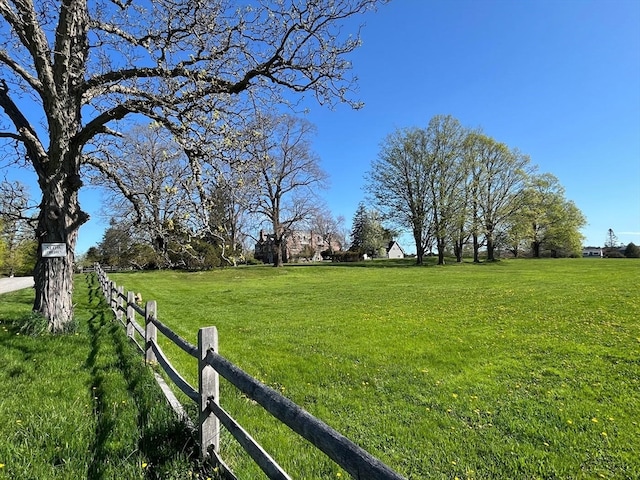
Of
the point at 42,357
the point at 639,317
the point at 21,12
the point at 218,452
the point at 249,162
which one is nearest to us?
the point at 218,452

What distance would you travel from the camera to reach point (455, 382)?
20.1 ft

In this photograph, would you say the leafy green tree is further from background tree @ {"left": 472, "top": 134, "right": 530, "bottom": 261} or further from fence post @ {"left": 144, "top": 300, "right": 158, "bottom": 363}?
fence post @ {"left": 144, "top": 300, "right": 158, "bottom": 363}

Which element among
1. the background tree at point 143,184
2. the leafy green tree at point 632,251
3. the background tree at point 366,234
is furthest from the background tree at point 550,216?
the background tree at point 143,184

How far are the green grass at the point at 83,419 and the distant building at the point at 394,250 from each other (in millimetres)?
79355

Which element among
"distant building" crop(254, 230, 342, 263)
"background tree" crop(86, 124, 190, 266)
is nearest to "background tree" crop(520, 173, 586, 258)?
"distant building" crop(254, 230, 342, 263)

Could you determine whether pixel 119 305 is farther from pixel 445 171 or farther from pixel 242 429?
pixel 445 171

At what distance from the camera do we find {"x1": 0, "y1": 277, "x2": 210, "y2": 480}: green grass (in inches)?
124

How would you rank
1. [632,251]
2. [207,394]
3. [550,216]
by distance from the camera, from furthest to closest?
[632,251], [550,216], [207,394]

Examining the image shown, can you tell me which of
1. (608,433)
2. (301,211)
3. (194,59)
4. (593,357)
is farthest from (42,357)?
(301,211)

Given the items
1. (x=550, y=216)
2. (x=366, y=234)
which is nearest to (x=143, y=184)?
(x=550, y=216)

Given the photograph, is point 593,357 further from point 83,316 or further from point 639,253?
point 639,253

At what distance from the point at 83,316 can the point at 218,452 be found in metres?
10.1

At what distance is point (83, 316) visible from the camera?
1122 centimetres

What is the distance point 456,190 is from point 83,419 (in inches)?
1522
